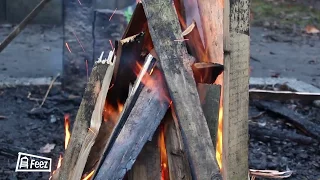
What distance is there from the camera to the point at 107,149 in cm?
261

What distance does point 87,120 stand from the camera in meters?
2.93

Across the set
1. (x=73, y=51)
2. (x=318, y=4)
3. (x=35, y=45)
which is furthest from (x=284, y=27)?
(x=73, y=51)

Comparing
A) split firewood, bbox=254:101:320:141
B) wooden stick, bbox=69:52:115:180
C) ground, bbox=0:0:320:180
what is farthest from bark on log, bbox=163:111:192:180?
split firewood, bbox=254:101:320:141

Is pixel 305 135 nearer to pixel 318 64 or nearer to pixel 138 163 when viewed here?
pixel 138 163

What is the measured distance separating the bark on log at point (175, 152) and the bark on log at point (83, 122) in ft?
1.42

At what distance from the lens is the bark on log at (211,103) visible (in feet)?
8.80

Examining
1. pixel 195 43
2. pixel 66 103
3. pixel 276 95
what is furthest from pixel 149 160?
pixel 66 103

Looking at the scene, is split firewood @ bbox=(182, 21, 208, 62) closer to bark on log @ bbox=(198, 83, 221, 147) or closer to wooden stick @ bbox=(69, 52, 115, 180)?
bark on log @ bbox=(198, 83, 221, 147)

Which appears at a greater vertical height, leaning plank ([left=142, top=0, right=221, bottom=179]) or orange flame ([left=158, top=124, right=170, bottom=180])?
leaning plank ([left=142, top=0, right=221, bottom=179])

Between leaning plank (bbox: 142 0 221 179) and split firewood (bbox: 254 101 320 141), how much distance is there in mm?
2902

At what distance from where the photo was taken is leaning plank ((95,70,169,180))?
256 centimetres

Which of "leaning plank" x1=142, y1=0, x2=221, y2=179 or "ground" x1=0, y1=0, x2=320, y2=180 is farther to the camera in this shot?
"ground" x1=0, y1=0, x2=320, y2=180

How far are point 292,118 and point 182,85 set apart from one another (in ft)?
10.7

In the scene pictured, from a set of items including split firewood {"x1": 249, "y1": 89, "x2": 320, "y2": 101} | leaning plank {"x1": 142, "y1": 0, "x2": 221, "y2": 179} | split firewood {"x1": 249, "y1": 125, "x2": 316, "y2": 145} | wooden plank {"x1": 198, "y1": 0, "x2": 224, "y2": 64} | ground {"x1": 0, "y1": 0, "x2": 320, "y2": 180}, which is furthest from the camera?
split firewood {"x1": 249, "y1": 89, "x2": 320, "y2": 101}
